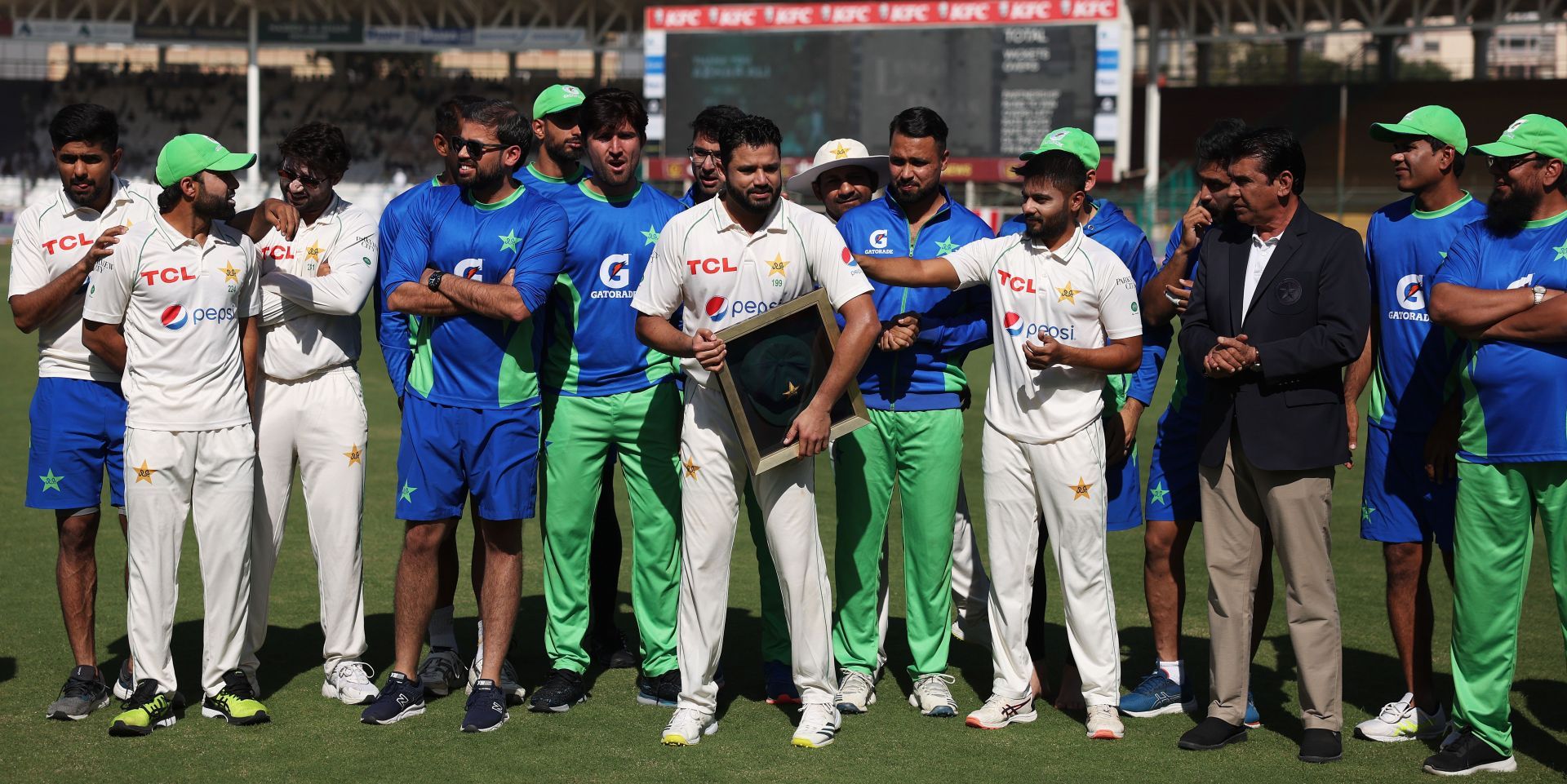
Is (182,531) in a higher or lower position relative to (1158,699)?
higher

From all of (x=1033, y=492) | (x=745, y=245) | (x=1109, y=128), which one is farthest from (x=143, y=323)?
(x=1109, y=128)

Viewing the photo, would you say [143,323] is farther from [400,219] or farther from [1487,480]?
[1487,480]

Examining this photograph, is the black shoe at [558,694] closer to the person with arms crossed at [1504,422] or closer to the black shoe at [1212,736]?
the black shoe at [1212,736]

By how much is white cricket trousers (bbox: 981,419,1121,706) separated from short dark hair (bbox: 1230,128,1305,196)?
106 centimetres

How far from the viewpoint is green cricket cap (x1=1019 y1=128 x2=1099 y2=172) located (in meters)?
5.43

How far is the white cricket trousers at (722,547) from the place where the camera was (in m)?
5.42

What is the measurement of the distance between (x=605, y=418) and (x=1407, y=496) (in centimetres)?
295

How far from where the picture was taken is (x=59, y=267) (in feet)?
18.6

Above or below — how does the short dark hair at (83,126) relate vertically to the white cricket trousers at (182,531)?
above

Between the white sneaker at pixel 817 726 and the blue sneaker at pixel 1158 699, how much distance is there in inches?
45.4

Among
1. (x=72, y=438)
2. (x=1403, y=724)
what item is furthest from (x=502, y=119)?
(x=1403, y=724)

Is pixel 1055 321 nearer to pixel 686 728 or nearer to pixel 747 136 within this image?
pixel 747 136

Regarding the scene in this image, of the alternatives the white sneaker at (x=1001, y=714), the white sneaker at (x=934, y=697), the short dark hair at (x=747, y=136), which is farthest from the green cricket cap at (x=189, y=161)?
the white sneaker at (x=1001, y=714)

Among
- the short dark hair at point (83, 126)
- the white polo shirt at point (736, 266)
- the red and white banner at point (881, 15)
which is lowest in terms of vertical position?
the white polo shirt at point (736, 266)
